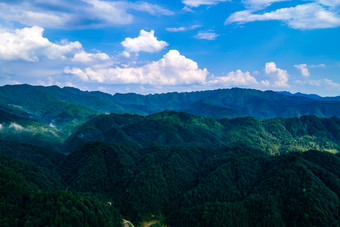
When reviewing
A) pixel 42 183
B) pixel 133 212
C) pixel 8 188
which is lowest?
pixel 133 212

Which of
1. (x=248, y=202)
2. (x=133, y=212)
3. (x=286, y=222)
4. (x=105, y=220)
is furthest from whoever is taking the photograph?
(x=133, y=212)

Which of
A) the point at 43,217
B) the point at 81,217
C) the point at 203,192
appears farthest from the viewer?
the point at 203,192

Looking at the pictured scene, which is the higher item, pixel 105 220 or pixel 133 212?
pixel 105 220

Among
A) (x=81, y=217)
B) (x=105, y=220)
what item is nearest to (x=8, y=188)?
(x=81, y=217)

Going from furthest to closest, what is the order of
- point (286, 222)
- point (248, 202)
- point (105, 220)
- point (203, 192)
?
point (203, 192) < point (248, 202) < point (286, 222) < point (105, 220)

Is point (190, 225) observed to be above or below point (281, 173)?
below

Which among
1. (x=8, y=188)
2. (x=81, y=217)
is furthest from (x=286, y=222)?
(x=8, y=188)

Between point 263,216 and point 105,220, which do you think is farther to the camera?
point 263,216

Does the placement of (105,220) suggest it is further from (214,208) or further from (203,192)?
(203,192)

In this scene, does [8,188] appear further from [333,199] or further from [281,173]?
[333,199]
